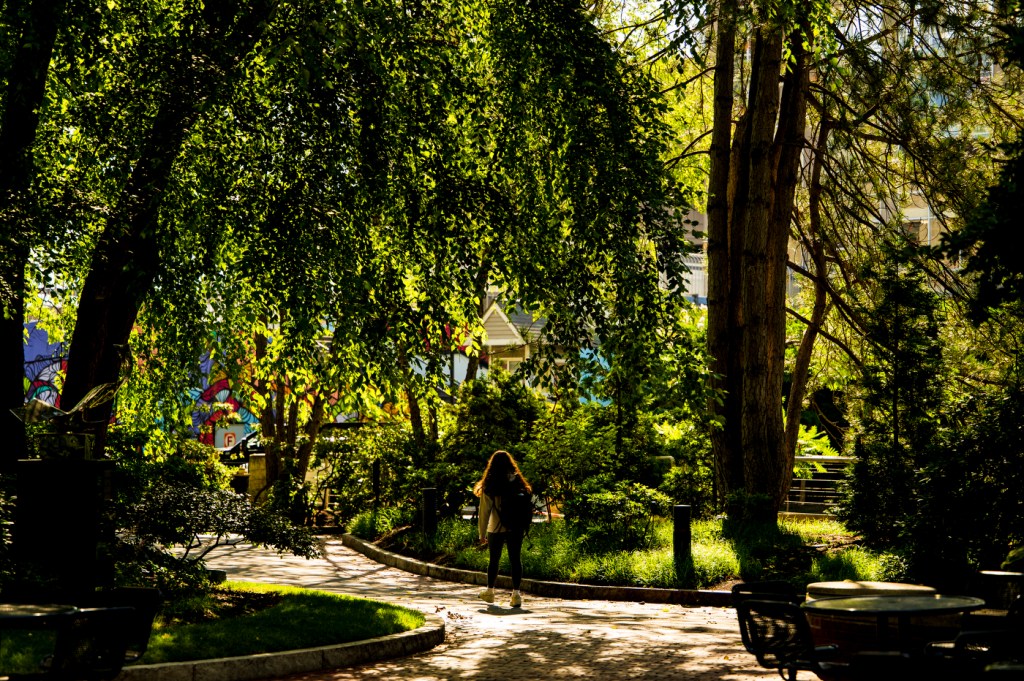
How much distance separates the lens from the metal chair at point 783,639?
7148 millimetres

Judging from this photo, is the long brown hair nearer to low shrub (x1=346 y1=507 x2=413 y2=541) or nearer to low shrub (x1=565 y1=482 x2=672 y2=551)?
low shrub (x1=565 y1=482 x2=672 y2=551)

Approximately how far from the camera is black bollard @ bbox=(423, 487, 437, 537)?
819 inches

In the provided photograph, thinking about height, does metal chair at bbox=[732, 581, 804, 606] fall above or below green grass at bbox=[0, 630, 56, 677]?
above

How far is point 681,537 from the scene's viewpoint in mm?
16047

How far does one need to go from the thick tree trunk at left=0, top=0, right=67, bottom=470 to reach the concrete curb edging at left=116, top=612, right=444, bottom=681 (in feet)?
12.7

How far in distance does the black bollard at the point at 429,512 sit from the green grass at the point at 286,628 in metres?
7.45

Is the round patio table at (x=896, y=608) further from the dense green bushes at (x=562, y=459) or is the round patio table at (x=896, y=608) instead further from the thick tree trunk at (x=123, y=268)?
the dense green bushes at (x=562, y=459)

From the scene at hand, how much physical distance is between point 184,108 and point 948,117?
13.2 metres

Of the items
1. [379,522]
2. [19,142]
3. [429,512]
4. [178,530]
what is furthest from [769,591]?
[379,522]

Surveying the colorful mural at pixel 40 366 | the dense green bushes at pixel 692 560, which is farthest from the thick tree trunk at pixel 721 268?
the colorful mural at pixel 40 366

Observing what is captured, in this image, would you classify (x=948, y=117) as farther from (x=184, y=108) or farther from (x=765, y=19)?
(x=184, y=108)

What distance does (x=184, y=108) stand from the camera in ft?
36.5

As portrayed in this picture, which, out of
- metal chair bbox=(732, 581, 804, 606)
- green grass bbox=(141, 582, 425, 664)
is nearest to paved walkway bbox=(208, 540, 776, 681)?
green grass bbox=(141, 582, 425, 664)

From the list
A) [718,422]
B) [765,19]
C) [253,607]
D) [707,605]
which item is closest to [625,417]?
[718,422]
